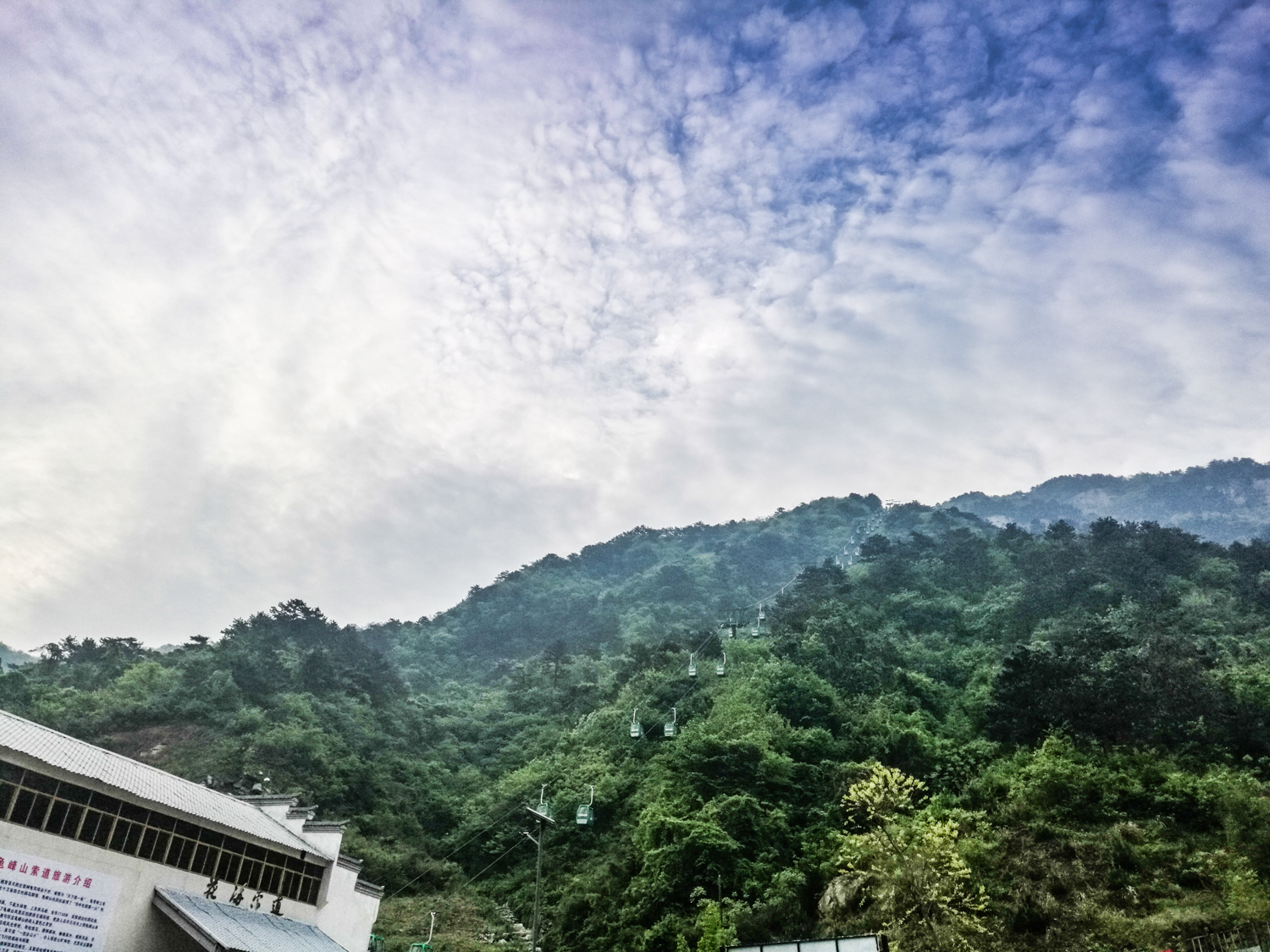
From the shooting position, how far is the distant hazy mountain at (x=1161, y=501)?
100250 mm

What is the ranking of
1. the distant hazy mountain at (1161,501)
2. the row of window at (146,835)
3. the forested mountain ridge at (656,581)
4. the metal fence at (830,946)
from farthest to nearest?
1. the distant hazy mountain at (1161,501)
2. the forested mountain ridge at (656,581)
3. the metal fence at (830,946)
4. the row of window at (146,835)

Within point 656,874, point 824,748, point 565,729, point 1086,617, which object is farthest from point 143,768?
point 1086,617

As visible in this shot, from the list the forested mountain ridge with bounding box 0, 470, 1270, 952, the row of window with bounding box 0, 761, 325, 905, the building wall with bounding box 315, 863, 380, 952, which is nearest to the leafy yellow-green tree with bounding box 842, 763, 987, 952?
the forested mountain ridge with bounding box 0, 470, 1270, 952

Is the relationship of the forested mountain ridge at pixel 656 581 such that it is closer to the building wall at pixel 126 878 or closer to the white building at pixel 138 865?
the white building at pixel 138 865

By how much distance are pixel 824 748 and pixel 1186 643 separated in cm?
1349

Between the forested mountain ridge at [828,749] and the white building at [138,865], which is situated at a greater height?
the forested mountain ridge at [828,749]

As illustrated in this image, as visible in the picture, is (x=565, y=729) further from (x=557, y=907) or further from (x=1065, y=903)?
(x=1065, y=903)

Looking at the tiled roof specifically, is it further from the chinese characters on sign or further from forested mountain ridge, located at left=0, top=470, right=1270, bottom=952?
forested mountain ridge, located at left=0, top=470, right=1270, bottom=952

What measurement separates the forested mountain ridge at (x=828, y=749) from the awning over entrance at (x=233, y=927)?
29.3 feet

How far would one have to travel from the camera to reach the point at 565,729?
4681 centimetres

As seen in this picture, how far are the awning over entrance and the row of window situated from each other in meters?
0.74

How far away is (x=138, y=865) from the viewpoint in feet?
61.0

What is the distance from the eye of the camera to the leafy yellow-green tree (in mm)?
18797

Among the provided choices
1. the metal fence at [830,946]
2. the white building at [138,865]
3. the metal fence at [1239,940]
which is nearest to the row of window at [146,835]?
the white building at [138,865]
